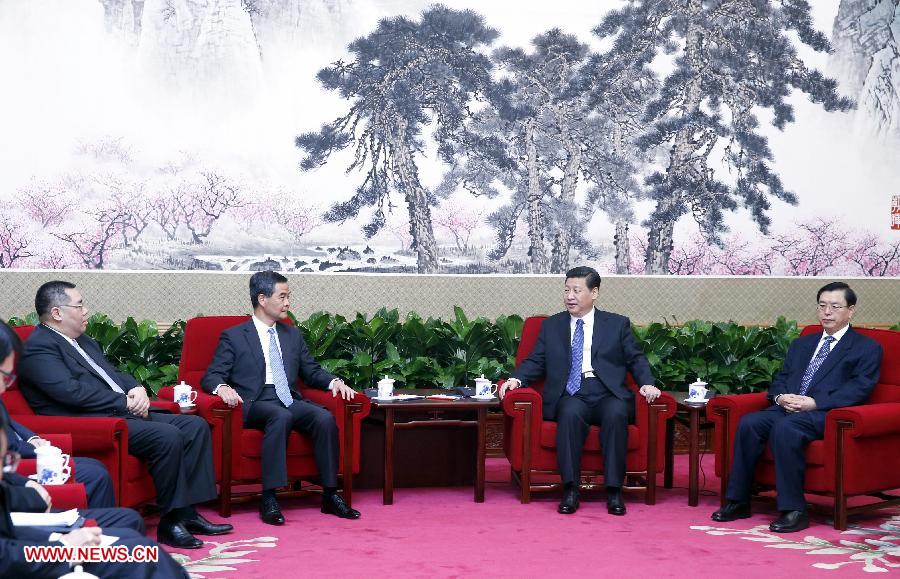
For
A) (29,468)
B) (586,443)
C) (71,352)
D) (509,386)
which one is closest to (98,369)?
(71,352)

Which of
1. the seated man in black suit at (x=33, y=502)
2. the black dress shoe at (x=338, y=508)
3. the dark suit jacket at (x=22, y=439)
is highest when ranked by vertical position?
the dark suit jacket at (x=22, y=439)

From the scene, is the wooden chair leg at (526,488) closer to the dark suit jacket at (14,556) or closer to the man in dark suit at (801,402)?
the man in dark suit at (801,402)

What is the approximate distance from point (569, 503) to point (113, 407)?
2224 mm

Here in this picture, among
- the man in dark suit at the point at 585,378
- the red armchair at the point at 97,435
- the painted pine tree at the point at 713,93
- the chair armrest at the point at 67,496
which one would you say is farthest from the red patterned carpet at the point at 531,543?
the painted pine tree at the point at 713,93

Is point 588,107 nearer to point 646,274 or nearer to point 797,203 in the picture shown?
point 646,274

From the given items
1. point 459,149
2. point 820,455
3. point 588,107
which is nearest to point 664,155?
point 588,107

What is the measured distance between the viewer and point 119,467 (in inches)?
159

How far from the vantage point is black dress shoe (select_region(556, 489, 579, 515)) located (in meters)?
4.94

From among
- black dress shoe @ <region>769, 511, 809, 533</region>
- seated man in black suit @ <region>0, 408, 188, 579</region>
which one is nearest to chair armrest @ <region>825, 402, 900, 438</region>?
black dress shoe @ <region>769, 511, 809, 533</region>

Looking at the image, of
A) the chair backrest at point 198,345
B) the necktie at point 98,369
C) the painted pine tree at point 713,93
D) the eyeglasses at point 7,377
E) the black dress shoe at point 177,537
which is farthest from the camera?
the painted pine tree at point 713,93

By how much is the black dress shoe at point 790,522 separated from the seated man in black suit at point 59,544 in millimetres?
2942

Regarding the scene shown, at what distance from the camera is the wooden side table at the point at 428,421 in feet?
16.6

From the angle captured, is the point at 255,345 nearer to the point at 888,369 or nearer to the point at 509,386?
the point at 509,386

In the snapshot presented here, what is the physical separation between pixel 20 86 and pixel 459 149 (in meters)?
3.38
